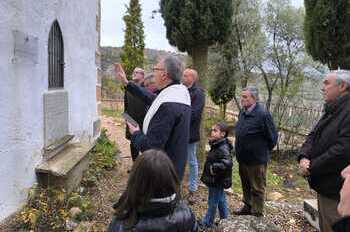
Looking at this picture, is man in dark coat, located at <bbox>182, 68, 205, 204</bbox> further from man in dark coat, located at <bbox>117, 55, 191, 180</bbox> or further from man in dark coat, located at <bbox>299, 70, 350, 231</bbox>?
man in dark coat, located at <bbox>117, 55, 191, 180</bbox>

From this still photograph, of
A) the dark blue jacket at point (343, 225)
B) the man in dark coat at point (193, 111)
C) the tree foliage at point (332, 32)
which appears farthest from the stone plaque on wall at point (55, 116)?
the tree foliage at point (332, 32)

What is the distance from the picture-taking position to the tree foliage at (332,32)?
647 cm

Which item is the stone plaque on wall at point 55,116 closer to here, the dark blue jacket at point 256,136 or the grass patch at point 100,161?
the grass patch at point 100,161

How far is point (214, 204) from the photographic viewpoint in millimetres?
4352

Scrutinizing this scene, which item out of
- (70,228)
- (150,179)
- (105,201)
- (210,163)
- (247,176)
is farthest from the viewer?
(105,201)

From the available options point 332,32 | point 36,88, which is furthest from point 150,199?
point 332,32

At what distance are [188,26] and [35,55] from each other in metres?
3.09

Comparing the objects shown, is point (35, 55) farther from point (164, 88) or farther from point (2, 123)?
point (164, 88)

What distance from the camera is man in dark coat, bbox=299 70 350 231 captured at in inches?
133

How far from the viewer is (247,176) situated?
476 cm

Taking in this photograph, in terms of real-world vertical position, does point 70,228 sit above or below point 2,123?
below

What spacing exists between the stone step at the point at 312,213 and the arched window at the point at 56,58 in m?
3.85

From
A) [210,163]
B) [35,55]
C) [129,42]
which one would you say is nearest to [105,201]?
[210,163]

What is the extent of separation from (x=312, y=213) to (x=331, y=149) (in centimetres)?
198
